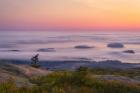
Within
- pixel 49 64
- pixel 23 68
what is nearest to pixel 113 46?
pixel 49 64

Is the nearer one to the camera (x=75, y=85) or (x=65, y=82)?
(x=75, y=85)

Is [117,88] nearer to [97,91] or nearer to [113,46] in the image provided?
[97,91]

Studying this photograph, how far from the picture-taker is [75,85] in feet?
53.3

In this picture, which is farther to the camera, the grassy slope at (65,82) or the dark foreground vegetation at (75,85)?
the grassy slope at (65,82)

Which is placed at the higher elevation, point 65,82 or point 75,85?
point 65,82

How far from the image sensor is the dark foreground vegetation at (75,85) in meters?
14.6

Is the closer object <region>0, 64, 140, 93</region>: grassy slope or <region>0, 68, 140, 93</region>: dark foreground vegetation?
<region>0, 68, 140, 93</region>: dark foreground vegetation

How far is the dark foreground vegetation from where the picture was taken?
14602 mm

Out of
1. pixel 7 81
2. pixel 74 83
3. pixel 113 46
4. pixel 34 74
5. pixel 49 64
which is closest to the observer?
pixel 7 81

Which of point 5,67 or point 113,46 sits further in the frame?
point 113,46

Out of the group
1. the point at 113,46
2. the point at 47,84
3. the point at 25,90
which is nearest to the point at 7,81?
the point at 25,90

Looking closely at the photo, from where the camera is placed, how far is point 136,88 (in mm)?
15922

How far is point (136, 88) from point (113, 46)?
10740 centimetres

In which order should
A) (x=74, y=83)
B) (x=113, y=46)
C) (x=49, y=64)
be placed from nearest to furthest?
1. (x=74, y=83)
2. (x=49, y=64)
3. (x=113, y=46)
